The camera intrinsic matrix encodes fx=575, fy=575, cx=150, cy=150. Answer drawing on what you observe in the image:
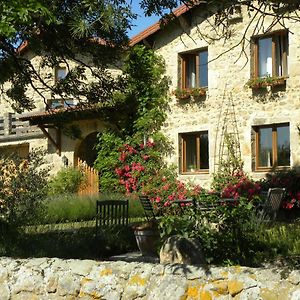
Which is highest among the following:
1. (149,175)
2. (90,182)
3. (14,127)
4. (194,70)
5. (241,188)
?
(194,70)

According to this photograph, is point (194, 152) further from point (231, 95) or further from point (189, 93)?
point (231, 95)

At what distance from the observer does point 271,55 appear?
17656 mm

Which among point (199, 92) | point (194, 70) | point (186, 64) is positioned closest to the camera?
point (199, 92)

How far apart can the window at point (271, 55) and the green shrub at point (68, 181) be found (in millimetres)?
7467

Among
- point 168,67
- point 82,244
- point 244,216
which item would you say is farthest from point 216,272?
point 168,67

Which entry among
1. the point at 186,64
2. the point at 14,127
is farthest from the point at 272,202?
the point at 14,127

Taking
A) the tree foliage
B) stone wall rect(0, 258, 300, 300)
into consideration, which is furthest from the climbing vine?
stone wall rect(0, 258, 300, 300)

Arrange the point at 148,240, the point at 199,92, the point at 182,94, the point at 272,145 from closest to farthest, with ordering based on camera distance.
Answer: the point at 148,240 → the point at 272,145 → the point at 199,92 → the point at 182,94

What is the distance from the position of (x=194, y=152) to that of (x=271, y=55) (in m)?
4.12

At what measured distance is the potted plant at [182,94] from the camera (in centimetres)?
1898

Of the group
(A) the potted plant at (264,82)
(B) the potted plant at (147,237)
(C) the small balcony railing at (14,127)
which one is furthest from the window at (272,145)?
(C) the small balcony railing at (14,127)

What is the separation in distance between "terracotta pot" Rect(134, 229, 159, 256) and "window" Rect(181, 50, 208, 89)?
10869 millimetres

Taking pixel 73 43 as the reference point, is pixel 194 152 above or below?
below

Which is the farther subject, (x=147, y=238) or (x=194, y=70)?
(x=194, y=70)
